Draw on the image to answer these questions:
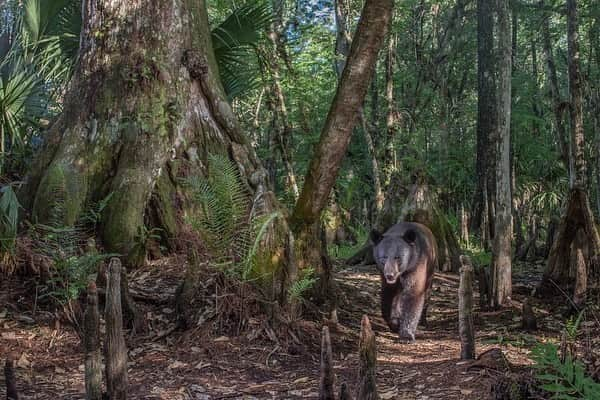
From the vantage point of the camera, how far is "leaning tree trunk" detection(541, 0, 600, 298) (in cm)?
793

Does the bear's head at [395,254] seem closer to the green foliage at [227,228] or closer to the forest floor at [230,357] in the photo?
the forest floor at [230,357]

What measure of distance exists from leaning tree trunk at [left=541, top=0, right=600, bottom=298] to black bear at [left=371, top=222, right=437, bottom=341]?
1553 millimetres

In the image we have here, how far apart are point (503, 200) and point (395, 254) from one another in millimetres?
1968

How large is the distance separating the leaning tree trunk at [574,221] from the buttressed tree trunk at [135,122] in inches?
146

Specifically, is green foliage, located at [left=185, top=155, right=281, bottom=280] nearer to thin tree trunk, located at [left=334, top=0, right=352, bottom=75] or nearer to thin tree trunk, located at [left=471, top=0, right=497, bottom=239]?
thin tree trunk, located at [left=334, top=0, right=352, bottom=75]

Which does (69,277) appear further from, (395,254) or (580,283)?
(580,283)

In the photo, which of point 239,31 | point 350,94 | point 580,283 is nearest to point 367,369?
point 350,94

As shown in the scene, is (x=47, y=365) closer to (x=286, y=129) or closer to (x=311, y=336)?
(x=311, y=336)

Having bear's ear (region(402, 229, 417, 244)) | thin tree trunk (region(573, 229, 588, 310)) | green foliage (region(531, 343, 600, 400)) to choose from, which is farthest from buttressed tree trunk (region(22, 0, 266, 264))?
green foliage (region(531, 343, 600, 400))

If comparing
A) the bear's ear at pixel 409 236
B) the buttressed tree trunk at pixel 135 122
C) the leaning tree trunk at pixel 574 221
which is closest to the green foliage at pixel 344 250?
the leaning tree trunk at pixel 574 221

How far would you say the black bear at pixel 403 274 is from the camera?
23.6 feet

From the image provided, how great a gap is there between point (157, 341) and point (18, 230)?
6.93ft

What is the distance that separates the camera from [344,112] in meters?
6.97

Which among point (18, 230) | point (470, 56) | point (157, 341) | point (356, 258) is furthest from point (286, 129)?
point (470, 56)
